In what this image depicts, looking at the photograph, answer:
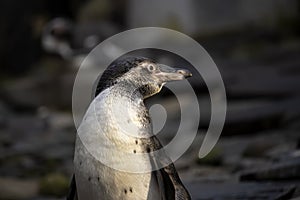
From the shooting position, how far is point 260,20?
23031mm

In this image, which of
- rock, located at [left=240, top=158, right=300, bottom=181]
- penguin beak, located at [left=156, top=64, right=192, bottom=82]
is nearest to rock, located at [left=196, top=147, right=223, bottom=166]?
rock, located at [left=240, top=158, right=300, bottom=181]

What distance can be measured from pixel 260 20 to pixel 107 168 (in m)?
18.1

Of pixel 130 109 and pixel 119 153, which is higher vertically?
pixel 130 109

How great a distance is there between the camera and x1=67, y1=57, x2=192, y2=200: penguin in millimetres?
5242

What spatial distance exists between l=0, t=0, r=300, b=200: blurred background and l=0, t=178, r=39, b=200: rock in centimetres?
1

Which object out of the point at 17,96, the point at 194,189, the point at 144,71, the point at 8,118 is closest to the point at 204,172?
the point at 194,189

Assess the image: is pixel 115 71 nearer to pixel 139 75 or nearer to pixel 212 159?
pixel 139 75

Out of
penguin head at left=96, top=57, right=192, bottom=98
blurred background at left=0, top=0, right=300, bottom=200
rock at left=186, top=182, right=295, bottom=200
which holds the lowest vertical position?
rock at left=186, top=182, right=295, bottom=200

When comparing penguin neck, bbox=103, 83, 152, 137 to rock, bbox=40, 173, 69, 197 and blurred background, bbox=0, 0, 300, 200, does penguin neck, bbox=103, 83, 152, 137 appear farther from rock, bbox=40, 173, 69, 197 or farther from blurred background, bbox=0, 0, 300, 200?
rock, bbox=40, 173, 69, 197

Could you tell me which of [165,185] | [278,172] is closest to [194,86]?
[278,172]

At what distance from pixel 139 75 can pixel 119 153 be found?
1.78 feet

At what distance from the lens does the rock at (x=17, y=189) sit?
349 inches

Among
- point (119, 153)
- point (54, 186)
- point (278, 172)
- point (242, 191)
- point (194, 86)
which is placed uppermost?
point (194, 86)

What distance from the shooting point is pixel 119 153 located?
17.2 ft
